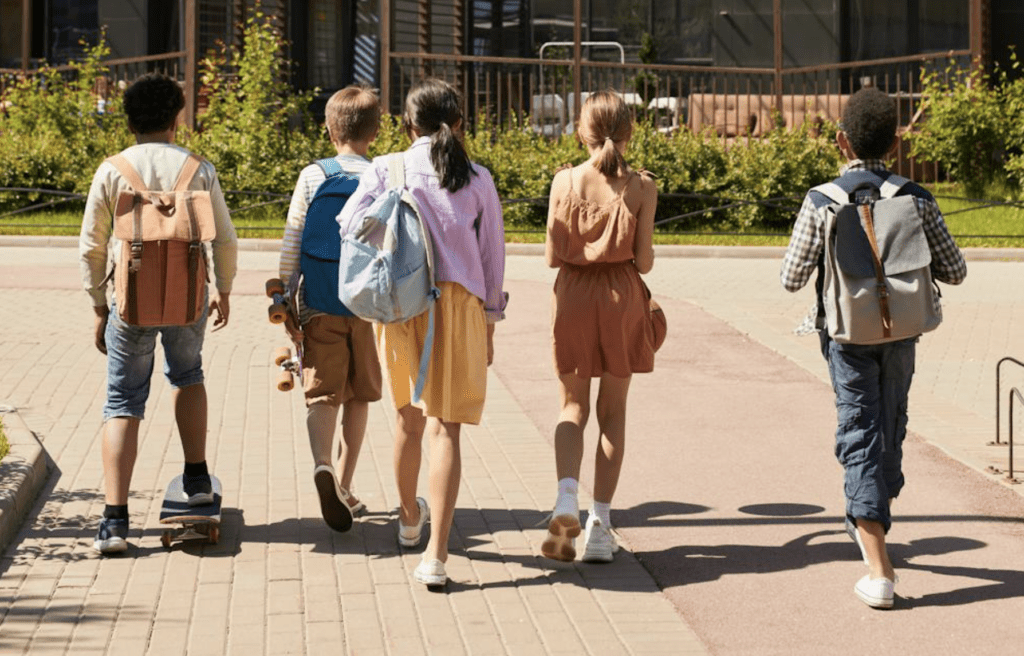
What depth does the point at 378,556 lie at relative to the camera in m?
6.38

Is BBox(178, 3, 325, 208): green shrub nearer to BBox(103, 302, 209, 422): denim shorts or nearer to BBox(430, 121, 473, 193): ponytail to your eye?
BBox(103, 302, 209, 422): denim shorts

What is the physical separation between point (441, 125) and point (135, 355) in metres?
1.47

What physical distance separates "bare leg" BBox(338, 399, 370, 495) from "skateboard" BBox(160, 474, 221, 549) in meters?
0.57

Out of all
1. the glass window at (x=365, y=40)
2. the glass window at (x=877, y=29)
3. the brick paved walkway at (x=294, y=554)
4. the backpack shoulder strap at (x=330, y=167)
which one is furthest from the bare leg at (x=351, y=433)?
the glass window at (x=877, y=29)

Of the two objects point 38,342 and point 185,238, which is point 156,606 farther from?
point 38,342

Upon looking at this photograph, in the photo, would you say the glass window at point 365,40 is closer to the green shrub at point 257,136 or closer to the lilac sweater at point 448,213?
the green shrub at point 257,136

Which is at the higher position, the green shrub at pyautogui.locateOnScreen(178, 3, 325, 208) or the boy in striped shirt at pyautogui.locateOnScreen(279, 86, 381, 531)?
the green shrub at pyautogui.locateOnScreen(178, 3, 325, 208)

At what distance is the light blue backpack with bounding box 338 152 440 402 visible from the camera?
5.76 meters

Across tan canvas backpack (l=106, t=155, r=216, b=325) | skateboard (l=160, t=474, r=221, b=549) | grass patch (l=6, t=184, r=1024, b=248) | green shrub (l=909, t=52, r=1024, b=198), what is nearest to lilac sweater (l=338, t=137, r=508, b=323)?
tan canvas backpack (l=106, t=155, r=216, b=325)

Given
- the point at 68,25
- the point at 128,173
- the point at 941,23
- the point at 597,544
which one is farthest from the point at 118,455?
the point at 68,25

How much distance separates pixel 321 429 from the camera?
21.6 feet

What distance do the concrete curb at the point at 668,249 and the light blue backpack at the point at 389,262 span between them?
12371mm

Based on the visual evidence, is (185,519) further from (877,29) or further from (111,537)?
(877,29)

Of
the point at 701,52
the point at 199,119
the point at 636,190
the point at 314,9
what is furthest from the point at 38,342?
the point at 701,52
